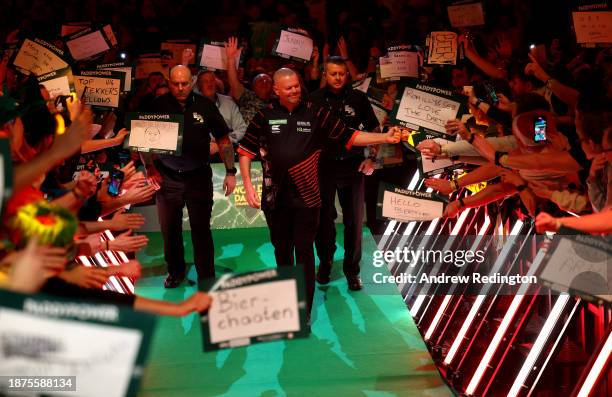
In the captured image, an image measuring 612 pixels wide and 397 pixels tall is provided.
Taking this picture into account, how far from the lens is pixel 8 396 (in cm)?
254

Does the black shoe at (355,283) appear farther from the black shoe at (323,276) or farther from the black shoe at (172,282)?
the black shoe at (172,282)

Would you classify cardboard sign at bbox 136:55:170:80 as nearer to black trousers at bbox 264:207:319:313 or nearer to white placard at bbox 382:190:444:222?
black trousers at bbox 264:207:319:313

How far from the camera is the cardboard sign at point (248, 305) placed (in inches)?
121

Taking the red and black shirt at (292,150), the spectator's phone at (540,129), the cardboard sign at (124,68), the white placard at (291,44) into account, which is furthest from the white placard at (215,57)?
the spectator's phone at (540,129)

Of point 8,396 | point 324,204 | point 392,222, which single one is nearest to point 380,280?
point 324,204

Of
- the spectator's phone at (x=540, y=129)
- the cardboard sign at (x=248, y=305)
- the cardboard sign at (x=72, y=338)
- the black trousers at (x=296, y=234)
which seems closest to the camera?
the cardboard sign at (x=72, y=338)

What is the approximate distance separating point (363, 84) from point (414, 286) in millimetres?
2475

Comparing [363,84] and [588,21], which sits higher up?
[588,21]

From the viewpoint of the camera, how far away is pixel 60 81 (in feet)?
21.8

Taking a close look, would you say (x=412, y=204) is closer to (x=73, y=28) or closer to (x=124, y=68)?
(x=124, y=68)

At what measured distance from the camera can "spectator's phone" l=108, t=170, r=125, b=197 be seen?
18.1 feet

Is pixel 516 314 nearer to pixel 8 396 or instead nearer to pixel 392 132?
pixel 392 132

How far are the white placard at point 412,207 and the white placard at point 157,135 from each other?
5.98ft

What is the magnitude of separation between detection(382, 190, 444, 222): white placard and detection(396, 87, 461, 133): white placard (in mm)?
556
